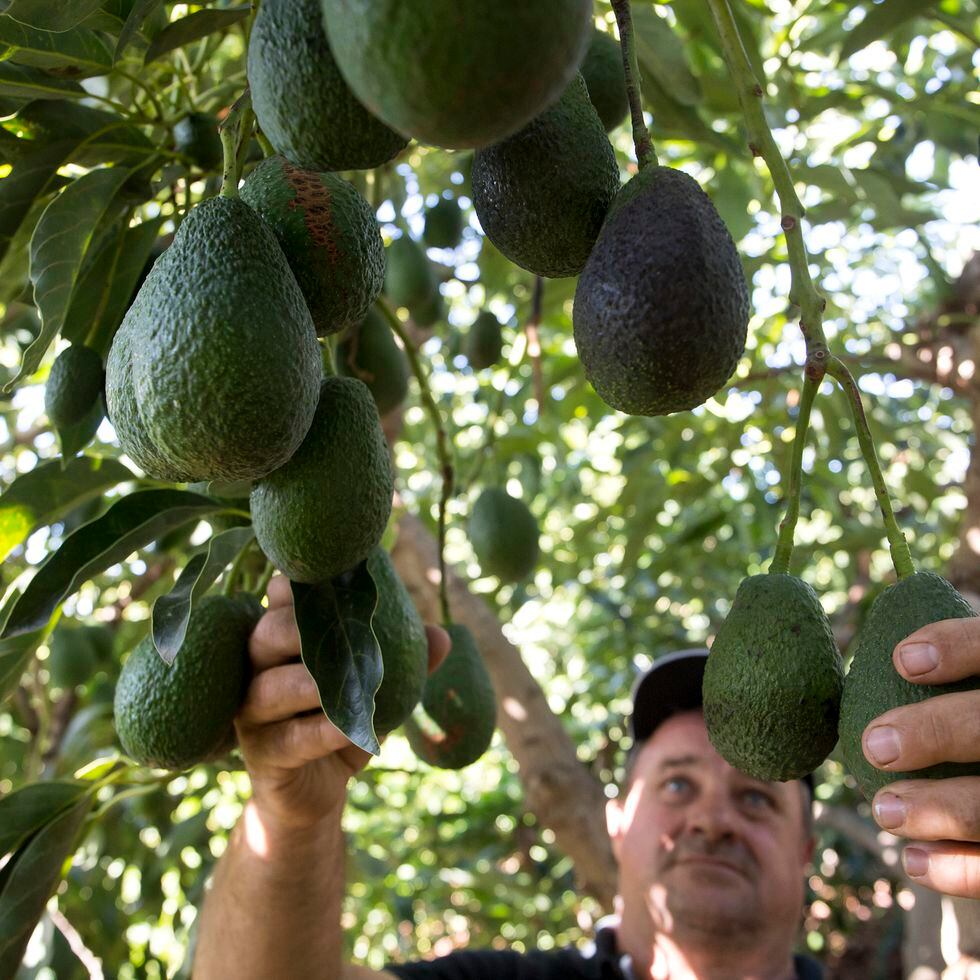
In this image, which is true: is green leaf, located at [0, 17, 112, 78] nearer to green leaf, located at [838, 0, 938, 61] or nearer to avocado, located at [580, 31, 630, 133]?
avocado, located at [580, 31, 630, 133]

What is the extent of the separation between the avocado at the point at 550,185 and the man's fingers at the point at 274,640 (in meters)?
0.47

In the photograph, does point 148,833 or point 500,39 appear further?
point 148,833

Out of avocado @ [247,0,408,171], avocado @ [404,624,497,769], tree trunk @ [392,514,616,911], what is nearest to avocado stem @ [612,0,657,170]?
avocado @ [247,0,408,171]

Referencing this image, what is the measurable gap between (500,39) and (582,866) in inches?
91.1

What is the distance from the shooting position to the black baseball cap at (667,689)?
238cm

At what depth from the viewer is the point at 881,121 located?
2184 mm

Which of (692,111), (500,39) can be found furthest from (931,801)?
(692,111)

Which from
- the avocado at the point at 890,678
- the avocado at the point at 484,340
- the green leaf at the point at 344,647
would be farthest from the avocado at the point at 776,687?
the avocado at the point at 484,340

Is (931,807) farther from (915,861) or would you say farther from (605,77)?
(605,77)

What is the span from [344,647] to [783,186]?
1.79 feet

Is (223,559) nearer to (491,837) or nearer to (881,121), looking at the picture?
(881,121)

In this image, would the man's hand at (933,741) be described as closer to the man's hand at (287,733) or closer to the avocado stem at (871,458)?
the avocado stem at (871,458)

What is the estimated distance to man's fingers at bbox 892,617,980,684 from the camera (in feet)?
2.30

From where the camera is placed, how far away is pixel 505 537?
1837 millimetres
